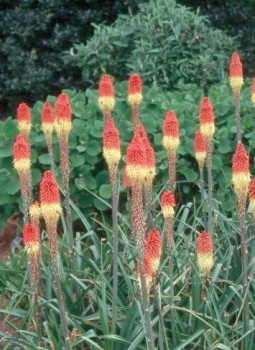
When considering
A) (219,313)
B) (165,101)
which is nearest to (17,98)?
(165,101)

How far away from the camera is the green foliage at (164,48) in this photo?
313 inches

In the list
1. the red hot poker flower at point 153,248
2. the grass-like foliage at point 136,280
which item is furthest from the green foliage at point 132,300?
the red hot poker flower at point 153,248

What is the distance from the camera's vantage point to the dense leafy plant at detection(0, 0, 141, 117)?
9.69 m

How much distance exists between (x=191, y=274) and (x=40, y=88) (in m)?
5.66

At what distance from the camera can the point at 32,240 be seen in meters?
3.70

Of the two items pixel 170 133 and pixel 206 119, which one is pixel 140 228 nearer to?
pixel 170 133

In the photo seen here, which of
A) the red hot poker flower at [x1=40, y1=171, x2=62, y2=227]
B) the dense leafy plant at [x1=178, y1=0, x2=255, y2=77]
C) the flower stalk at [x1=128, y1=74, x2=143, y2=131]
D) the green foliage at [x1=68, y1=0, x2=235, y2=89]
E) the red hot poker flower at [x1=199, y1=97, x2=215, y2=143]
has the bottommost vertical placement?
the red hot poker flower at [x1=40, y1=171, x2=62, y2=227]

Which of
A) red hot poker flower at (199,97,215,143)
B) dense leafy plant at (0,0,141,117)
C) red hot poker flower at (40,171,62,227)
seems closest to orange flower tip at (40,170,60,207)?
red hot poker flower at (40,171,62,227)

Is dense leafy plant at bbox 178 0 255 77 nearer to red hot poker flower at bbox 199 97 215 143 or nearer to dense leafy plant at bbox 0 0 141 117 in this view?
dense leafy plant at bbox 0 0 141 117

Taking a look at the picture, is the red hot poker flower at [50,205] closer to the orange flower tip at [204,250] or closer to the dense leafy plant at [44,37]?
the orange flower tip at [204,250]

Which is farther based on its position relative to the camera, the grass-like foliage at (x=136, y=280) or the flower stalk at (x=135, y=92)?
the flower stalk at (x=135, y=92)

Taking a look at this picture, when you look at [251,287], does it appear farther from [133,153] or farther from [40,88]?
[40,88]

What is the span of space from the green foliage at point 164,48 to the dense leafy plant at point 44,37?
134 cm

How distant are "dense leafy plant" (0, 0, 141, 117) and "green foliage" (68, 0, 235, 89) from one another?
134 cm
